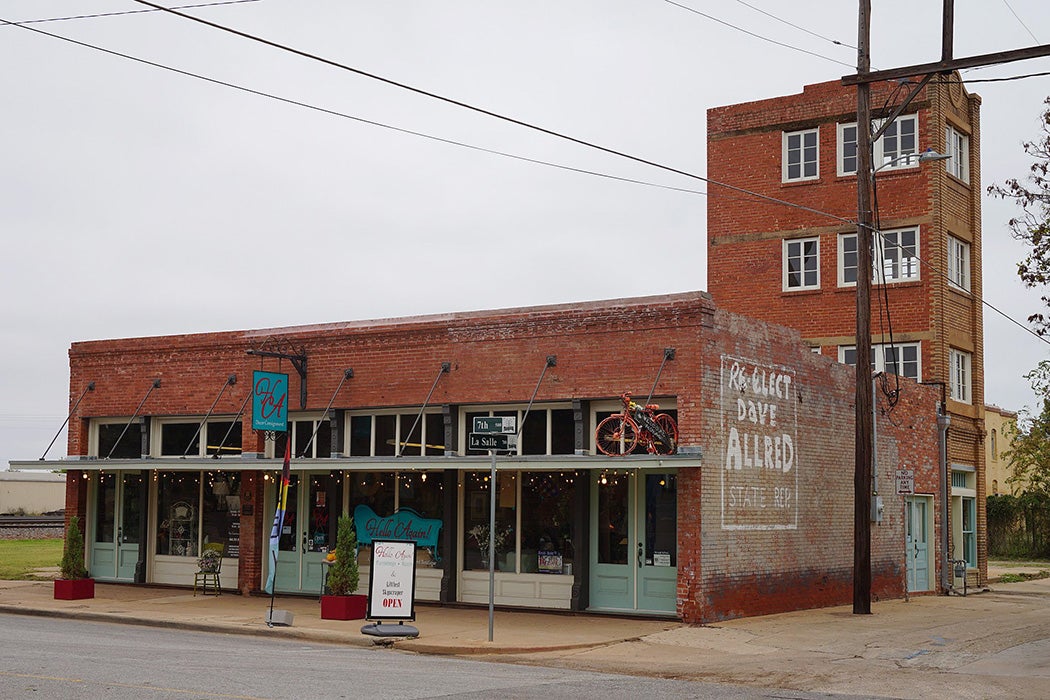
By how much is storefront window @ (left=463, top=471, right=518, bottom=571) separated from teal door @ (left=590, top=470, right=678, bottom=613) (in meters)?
1.64

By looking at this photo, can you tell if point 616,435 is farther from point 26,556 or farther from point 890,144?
point 26,556

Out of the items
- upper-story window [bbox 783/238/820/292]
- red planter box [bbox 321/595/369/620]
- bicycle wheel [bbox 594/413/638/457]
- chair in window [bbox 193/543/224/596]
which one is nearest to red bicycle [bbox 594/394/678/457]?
bicycle wheel [bbox 594/413/638/457]

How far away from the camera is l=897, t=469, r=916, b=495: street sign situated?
27.3m

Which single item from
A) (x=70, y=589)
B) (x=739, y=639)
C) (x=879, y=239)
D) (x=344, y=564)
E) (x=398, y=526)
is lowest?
(x=739, y=639)

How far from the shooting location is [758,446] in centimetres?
2188

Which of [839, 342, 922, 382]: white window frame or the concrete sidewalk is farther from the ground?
[839, 342, 922, 382]: white window frame

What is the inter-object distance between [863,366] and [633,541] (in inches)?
202

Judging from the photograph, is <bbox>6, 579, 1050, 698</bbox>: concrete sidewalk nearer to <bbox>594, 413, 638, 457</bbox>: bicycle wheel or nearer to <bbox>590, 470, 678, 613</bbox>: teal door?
<bbox>590, 470, 678, 613</bbox>: teal door

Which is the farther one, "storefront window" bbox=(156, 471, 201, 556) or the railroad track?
the railroad track

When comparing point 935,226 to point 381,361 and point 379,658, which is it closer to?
point 381,361

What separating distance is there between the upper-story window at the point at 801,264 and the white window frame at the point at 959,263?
333 centimetres

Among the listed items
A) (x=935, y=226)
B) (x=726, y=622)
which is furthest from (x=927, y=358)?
(x=726, y=622)

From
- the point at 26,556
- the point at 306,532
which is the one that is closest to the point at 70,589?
the point at 306,532

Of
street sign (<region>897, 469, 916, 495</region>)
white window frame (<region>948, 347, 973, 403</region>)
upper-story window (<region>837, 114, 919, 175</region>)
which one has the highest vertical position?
upper-story window (<region>837, 114, 919, 175</region>)
